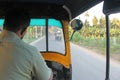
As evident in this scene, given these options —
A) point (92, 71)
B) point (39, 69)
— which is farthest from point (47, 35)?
point (92, 71)

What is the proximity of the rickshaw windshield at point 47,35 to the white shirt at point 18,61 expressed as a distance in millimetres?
3011

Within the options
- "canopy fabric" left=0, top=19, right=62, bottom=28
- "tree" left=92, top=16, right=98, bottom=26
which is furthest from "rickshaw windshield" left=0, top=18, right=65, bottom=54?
"tree" left=92, top=16, right=98, bottom=26

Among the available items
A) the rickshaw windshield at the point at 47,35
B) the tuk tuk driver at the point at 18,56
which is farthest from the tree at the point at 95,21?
the tuk tuk driver at the point at 18,56

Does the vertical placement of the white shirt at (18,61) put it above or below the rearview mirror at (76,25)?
below

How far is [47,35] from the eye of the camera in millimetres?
5637

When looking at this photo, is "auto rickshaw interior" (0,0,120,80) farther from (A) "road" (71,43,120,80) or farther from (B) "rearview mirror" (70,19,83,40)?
(A) "road" (71,43,120,80)

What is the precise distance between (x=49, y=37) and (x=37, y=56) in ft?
10.5

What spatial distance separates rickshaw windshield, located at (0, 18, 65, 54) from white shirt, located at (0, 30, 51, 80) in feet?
9.88

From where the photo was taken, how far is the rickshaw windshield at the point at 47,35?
561 centimetres

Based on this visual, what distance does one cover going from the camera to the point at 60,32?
577 centimetres

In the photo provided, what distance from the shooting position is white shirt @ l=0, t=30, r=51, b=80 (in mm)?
2428

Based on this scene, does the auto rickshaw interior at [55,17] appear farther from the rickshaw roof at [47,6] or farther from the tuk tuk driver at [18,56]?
the tuk tuk driver at [18,56]

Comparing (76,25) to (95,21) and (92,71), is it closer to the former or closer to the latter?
(92,71)

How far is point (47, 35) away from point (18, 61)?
3198 mm
